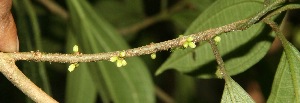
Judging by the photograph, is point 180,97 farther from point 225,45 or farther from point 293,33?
point 225,45

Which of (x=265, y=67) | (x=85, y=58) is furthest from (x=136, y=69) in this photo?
(x=85, y=58)

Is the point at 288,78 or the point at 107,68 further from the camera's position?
the point at 107,68

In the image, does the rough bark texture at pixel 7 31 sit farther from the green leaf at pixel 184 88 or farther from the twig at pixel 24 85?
the green leaf at pixel 184 88

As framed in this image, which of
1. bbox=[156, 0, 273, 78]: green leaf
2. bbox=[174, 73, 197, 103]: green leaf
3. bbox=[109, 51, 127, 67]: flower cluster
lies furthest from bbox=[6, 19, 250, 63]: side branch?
bbox=[174, 73, 197, 103]: green leaf

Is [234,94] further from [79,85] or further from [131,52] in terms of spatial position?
[79,85]

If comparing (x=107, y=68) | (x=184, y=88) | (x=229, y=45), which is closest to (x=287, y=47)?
(x=229, y=45)

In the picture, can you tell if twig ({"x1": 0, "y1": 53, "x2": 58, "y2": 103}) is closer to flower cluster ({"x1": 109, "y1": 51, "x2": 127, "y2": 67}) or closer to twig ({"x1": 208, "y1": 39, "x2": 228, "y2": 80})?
flower cluster ({"x1": 109, "y1": 51, "x2": 127, "y2": 67})
